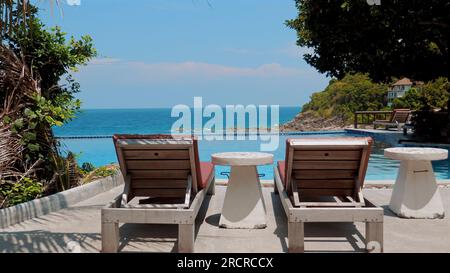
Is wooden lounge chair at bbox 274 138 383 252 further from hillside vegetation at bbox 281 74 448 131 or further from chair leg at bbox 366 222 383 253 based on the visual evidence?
hillside vegetation at bbox 281 74 448 131

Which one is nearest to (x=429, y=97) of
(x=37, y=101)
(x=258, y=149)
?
(x=258, y=149)

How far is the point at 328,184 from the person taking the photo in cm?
411

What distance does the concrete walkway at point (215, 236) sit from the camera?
3598 millimetres

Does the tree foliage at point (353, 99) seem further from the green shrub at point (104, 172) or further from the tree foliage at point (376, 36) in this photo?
the green shrub at point (104, 172)

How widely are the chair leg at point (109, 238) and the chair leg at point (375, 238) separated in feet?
6.39

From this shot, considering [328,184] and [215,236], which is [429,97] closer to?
[328,184]

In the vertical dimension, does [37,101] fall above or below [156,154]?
above

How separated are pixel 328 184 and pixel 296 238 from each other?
83 centimetres

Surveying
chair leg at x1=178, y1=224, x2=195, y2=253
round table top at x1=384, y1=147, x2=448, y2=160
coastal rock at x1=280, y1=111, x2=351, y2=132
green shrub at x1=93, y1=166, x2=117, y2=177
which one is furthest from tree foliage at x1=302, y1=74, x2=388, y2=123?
chair leg at x1=178, y1=224, x2=195, y2=253

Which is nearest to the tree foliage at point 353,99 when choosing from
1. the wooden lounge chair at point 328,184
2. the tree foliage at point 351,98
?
the tree foliage at point 351,98

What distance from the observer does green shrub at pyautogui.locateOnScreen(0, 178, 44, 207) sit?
16.2 feet

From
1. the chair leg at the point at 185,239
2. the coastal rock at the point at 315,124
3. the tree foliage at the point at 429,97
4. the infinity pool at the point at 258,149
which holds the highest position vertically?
the tree foliage at the point at 429,97

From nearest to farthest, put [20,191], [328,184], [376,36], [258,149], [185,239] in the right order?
[185,239], [328,184], [20,191], [376,36], [258,149]
